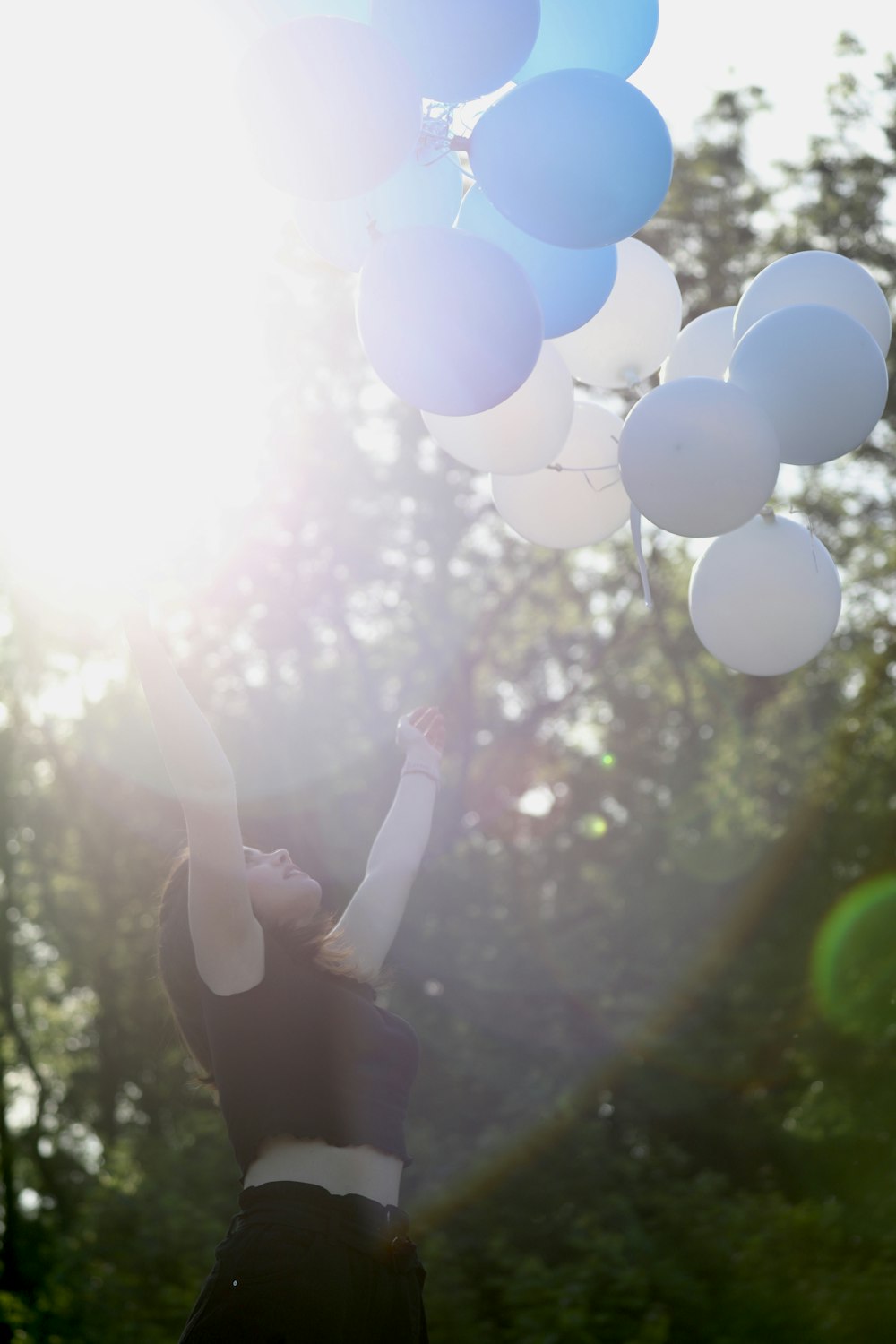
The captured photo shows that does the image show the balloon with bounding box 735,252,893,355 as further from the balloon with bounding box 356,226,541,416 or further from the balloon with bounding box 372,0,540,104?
the balloon with bounding box 372,0,540,104

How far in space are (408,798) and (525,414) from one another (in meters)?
0.90

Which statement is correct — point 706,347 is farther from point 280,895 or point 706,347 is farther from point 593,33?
point 280,895

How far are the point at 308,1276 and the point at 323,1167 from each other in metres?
0.15

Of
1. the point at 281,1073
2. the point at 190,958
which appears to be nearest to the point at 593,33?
the point at 190,958

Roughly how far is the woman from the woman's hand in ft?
1.57

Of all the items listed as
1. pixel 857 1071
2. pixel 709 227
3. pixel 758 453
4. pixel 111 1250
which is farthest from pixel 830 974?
pixel 758 453

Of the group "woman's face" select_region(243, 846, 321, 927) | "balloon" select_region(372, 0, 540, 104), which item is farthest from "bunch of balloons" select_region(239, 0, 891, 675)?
"woman's face" select_region(243, 846, 321, 927)

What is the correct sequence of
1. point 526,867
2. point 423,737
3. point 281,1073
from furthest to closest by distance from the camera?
point 526,867 → point 423,737 → point 281,1073

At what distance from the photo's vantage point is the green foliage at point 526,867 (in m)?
6.32

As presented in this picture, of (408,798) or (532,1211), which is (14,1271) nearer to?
(532,1211)

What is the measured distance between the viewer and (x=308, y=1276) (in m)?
1.66

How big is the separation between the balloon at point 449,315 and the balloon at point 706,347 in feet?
2.53

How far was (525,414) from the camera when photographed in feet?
8.48

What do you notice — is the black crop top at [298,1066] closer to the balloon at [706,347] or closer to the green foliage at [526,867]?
the balloon at [706,347]
